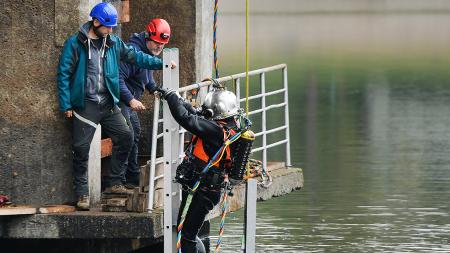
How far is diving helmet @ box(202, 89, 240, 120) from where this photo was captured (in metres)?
14.1

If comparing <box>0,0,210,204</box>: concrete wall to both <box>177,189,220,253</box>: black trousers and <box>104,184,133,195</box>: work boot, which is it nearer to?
<box>104,184,133,195</box>: work boot

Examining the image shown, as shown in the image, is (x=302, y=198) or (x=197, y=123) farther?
(x=302, y=198)

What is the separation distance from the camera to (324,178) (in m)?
28.5

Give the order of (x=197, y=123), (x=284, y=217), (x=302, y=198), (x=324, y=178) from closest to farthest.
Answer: (x=197, y=123) < (x=284, y=217) < (x=302, y=198) < (x=324, y=178)

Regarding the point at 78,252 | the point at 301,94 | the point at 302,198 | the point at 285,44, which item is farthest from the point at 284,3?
the point at 78,252

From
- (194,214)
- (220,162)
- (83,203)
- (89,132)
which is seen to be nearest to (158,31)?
(89,132)

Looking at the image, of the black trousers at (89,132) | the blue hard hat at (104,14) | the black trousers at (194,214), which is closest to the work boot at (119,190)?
the black trousers at (89,132)

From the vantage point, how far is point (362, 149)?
3272cm

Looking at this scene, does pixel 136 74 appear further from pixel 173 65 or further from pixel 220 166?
pixel 220 166

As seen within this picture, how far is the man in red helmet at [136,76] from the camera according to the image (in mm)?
16031

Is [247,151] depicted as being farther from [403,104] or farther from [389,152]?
[403,104]

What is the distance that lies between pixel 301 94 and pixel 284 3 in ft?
186

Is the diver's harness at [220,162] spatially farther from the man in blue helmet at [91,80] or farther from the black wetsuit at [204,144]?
the man in blue helmet at [91,80]

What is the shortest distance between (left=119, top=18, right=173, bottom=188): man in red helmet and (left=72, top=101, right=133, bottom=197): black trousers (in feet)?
1.29
